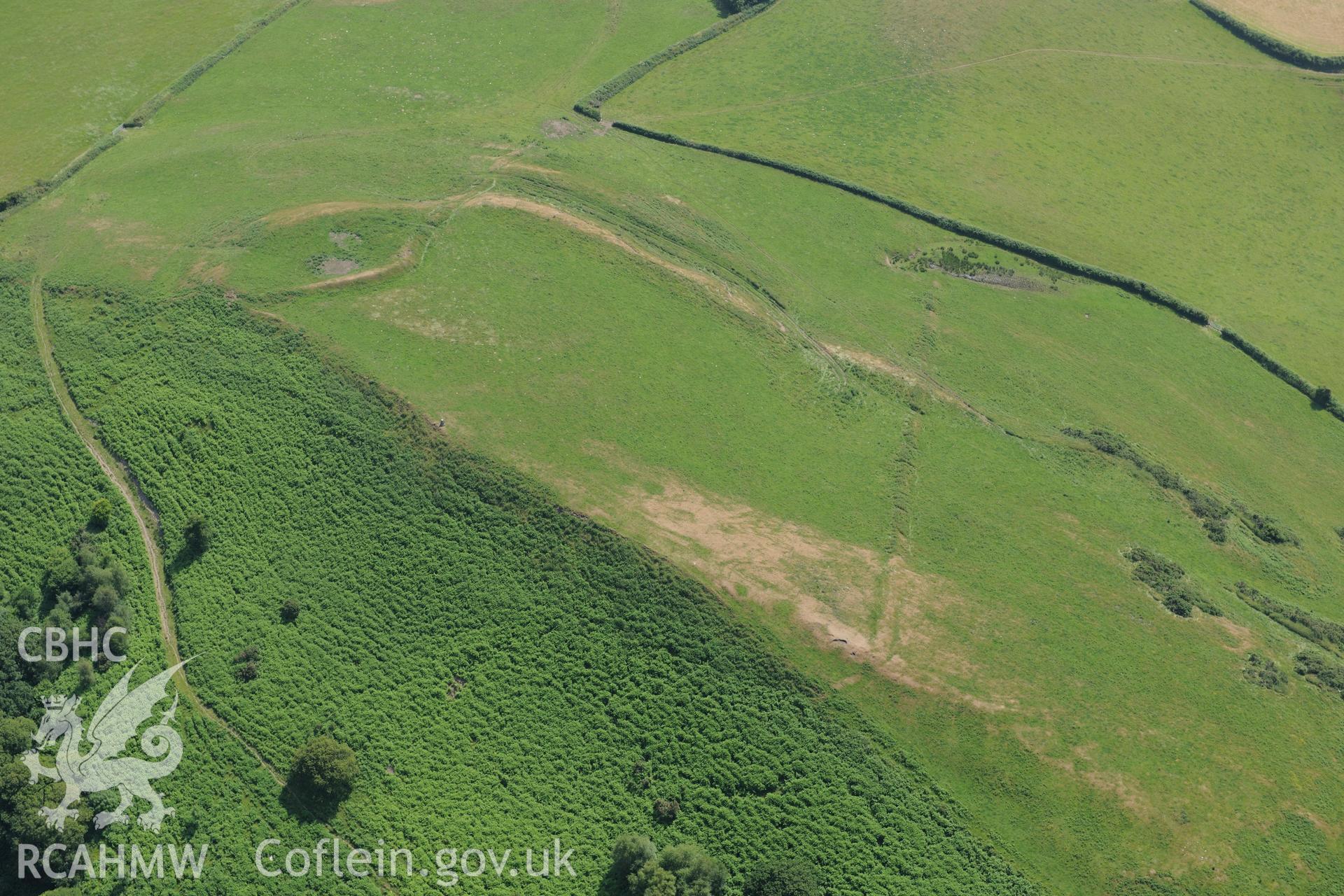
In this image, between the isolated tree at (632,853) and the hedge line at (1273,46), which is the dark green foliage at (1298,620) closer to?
the isolated tree at (632,853)

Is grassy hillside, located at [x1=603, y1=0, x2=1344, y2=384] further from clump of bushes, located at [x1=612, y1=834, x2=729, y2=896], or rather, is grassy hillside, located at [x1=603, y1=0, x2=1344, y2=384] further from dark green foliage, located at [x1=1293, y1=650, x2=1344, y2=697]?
clump of bushes, located at [x1=612, y1=834, x2=729, y2=896]

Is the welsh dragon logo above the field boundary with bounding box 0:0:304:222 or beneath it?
beneath

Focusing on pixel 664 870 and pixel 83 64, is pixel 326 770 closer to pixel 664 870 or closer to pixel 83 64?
pixel 664 870

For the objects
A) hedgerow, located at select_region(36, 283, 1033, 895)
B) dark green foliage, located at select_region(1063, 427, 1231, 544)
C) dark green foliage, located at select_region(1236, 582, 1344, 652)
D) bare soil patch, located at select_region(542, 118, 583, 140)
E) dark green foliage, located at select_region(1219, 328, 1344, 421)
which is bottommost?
hedgerow, located at select_region(36, 283, 1033, 895)

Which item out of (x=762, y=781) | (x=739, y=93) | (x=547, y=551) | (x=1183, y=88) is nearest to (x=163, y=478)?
(x=547, y=551)

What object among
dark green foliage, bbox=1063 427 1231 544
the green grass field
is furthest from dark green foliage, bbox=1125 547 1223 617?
dark green foliage, bbox=1063 427 1231 544
